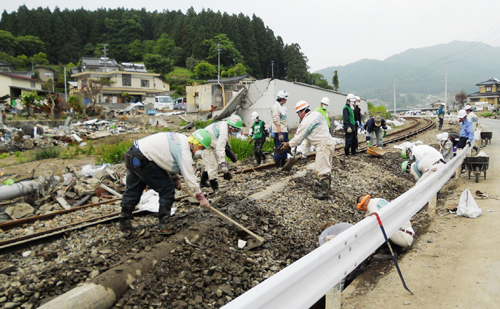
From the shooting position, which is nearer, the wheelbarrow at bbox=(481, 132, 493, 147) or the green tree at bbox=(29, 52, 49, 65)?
the wheelbarrow at bbox=(481, 132, 493, 147)

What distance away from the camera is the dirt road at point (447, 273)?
2.85m

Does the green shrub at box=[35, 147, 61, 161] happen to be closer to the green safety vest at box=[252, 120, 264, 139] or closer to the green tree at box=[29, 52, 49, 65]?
the green safety vest at box=[252, 120, 264, 139]

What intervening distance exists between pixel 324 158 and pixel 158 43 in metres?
94.1

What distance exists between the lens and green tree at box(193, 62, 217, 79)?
67.9 m

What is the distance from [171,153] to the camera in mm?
4480

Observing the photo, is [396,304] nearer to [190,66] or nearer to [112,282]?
[112,282]

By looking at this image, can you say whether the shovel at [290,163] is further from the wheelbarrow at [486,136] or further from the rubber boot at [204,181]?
the wheelbarrow at [486,136]

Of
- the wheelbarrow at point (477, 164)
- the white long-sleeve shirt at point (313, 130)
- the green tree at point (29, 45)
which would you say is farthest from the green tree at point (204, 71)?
the white long-sleeve shirt at point (313, 130)

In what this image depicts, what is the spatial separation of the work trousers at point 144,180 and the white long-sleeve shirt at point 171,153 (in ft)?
0.29

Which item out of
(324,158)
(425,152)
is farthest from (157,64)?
(425,152)

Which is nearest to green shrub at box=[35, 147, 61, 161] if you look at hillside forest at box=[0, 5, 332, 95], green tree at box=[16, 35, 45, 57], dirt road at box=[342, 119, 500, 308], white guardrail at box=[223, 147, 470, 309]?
dirt road at box=[342, 119, 500, 308]

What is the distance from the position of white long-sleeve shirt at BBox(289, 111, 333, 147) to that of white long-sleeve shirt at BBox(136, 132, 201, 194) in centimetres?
258

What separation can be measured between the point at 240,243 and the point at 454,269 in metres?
2.47

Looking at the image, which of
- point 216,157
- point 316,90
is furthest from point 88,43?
point 216,157
